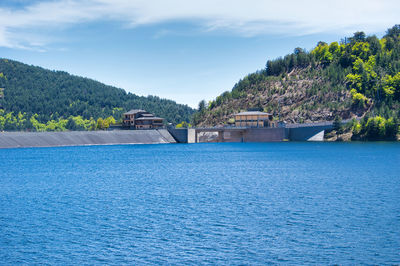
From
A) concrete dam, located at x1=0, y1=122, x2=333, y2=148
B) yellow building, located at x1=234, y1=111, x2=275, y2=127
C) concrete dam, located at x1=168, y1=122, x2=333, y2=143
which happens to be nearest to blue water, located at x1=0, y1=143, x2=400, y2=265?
concrete dam, located at x1=0, y1=122, x2=333, y2=148

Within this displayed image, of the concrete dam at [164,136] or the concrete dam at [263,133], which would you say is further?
the concrete dam at [263,133]

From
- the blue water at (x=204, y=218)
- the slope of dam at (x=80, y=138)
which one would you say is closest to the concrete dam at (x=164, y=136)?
the slope of dam at (x=80, y=138)

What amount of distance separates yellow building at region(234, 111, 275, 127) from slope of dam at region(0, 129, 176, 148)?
2891 centimetres

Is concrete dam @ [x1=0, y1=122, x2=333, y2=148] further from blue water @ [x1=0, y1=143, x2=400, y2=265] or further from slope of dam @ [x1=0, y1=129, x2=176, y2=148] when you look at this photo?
blue water @ [x1=0, y1=143, x2=400, y2=265]

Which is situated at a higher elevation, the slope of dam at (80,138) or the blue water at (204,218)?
the slope of dam at (80,138)

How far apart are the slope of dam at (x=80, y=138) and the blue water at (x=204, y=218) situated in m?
83.6

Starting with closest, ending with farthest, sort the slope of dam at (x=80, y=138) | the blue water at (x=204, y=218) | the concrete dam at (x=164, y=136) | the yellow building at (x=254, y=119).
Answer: the blue water at (x=204, y=218) → the slope of dam at (x=80, y=138) → the concrete dam at (x=164, y=136) → the yellow building at (x=254, y=119)

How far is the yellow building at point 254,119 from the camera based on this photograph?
19338 cm

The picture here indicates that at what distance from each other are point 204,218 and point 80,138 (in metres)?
134

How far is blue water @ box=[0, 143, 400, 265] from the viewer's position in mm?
31953

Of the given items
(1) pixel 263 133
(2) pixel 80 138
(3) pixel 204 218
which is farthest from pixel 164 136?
(3) pixel 204 218

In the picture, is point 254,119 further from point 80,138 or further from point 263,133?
point 80,138

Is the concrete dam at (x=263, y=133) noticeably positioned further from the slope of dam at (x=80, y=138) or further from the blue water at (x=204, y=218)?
the blue water at (x=204, y=218)

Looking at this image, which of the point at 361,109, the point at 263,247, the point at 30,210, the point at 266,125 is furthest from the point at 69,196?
the point at 361,109
